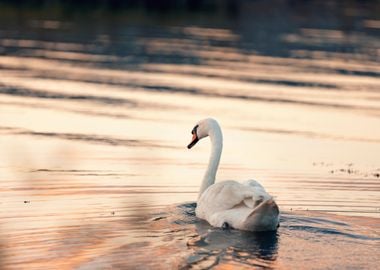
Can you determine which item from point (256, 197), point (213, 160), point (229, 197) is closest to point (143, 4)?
point (213, 160)

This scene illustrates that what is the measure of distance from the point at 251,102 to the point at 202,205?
416 inches

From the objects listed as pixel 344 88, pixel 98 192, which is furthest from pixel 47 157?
pixel 344 88

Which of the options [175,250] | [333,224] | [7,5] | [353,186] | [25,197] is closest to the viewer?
[175,250]

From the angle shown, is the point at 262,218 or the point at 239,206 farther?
the point at 239,206

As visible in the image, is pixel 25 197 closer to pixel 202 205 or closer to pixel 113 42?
pixel 202 205

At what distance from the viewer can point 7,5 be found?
150 feet

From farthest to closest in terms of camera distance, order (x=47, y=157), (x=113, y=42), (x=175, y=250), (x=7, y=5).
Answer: (x=7, y=5) < (x=113, y=42) < (x=47, y=157) < (x=175, y=250)

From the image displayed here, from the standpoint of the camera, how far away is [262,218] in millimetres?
14109

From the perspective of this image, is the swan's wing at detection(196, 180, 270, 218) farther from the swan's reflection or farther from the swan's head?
the swan's head

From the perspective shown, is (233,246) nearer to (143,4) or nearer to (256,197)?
(256,197)

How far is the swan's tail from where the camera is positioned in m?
14.1

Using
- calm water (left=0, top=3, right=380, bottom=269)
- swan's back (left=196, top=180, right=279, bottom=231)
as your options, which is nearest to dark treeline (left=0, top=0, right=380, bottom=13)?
calm water (left=0, top=3, right=380, bottom=269)

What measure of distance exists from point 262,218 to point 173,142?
6570mm

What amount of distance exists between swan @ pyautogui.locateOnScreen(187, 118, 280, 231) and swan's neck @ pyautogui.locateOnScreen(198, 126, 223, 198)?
0.02 metres
